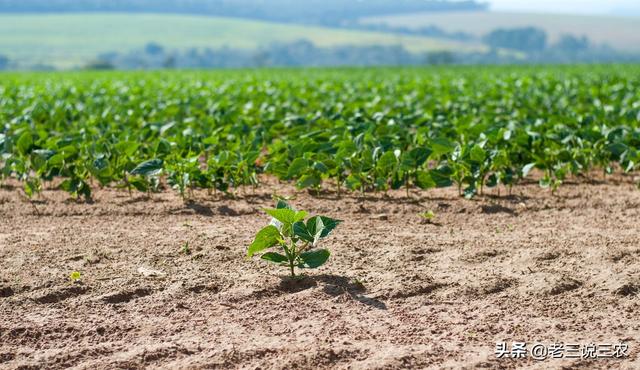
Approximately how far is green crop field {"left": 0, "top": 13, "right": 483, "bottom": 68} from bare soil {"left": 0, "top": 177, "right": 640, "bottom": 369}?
12006 cm

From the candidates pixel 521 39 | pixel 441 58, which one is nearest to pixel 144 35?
pixel 521 39

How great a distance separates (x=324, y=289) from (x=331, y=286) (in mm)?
53

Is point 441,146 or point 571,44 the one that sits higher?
point 441,146

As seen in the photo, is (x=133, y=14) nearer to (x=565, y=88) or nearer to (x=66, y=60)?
(x=66, y=60)

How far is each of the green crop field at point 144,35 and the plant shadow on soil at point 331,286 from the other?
4769 inches

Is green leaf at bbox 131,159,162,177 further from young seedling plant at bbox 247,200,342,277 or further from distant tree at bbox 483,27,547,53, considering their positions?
distant tree at bbox 483,27,547,53

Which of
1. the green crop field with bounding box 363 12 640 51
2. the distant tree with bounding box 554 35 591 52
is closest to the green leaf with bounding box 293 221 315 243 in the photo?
the distant tree with bounding box 554 35 591 52

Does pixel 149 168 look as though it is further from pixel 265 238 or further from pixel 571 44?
pixel 571 44

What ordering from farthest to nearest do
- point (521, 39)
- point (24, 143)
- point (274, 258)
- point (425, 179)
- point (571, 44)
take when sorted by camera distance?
point (521, 39) < point (571, 44) < point (24, 143) < point (425, 179) < point (274, 258)

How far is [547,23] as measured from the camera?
578 ft

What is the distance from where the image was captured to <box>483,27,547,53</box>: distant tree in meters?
142

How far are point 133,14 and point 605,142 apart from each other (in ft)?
583

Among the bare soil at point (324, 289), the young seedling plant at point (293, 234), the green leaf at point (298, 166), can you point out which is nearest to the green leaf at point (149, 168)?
the bare soil at point (324, 289)

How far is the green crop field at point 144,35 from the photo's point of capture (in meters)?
132
